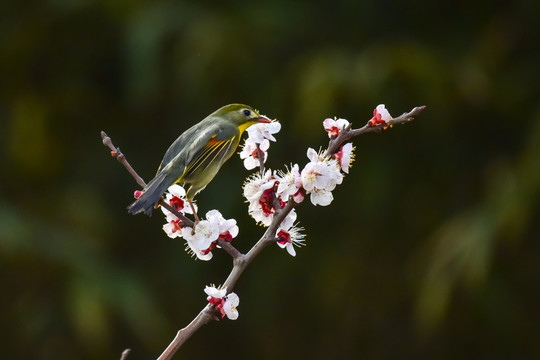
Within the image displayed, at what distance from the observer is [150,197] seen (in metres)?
1.75

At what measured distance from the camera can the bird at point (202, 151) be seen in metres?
2.01

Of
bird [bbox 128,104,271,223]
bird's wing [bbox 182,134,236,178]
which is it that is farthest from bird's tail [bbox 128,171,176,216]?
bird's wing [bbox 182,134,236,178]

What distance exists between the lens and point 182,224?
1723 millimetres

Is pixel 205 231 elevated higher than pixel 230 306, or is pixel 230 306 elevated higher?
pixel 205 231

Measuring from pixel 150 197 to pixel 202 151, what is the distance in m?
0.43

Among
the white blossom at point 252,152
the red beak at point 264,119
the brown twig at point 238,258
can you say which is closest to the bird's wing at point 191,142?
the red beak at point 264,119

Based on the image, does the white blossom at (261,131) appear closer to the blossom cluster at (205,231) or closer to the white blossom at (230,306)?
the blossom cluster at (205,231)

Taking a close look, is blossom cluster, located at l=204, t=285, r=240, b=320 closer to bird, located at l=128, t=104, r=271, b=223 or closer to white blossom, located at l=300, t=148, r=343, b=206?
white blossom, located at l=300, t=148, r=343, b=206

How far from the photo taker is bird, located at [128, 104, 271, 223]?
2.01 metres

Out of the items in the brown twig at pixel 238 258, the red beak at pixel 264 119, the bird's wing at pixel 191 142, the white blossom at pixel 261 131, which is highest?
the bird's wing at pixel 191 142

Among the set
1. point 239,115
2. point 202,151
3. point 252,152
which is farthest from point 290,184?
point 239,115

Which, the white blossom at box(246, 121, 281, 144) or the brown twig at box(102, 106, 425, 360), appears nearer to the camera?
the brown twig at box(102, 106, 425, 360)

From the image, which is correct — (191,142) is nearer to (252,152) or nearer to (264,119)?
(264,119)

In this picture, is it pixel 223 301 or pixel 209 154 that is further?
pixel 209 154
